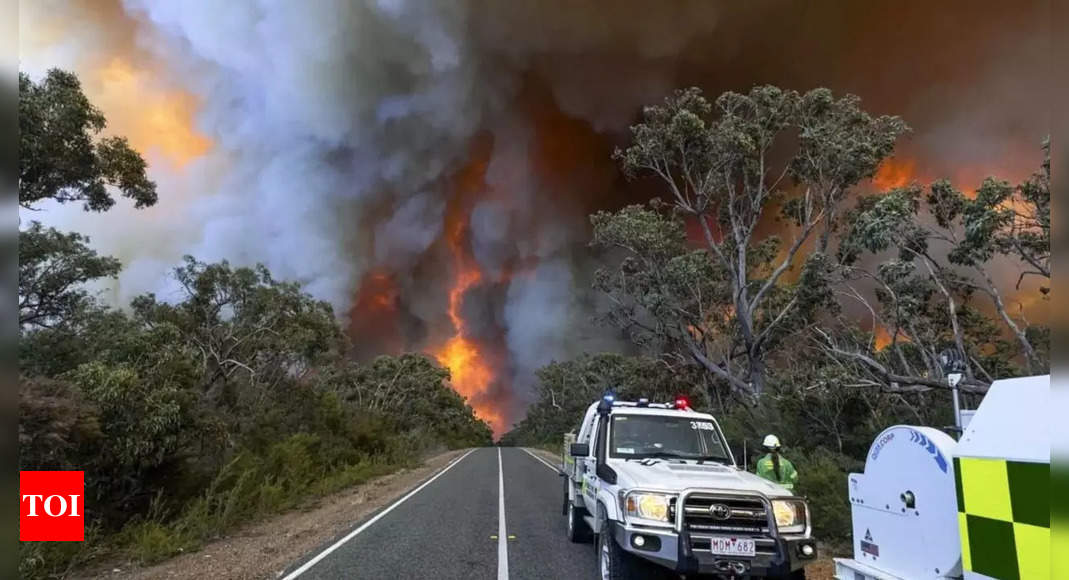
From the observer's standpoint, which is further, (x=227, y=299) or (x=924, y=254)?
(x=227, y=299)

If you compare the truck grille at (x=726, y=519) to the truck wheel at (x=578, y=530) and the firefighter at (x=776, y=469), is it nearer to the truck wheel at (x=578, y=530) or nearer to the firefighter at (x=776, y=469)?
the firefighter at (x=776, y=469)

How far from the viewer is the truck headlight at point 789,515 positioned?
235 inches

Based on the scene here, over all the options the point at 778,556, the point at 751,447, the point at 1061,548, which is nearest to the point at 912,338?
the point at 751,447

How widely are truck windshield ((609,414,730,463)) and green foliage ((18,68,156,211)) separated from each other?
10.7 metres

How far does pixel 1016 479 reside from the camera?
2633mm

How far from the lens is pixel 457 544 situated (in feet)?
31.8

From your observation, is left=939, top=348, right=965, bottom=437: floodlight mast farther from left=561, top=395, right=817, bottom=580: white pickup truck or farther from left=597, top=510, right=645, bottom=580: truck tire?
left=597, top=510, right=645, bottom=580: truck tire

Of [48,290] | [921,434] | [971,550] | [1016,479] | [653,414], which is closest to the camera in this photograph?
[1016,479]

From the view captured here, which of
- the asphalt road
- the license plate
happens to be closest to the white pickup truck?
the license plate

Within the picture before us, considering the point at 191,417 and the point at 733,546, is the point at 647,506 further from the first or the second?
the point at 191,417

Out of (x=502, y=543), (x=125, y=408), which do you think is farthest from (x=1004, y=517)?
(x=125, y=408)

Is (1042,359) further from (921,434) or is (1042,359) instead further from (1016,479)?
(1016,479)

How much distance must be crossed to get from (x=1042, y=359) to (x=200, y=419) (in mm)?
16052

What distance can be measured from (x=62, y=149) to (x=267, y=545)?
853 cm
